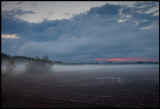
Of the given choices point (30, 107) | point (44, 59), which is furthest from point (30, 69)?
point (30, 107)

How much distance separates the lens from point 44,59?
143875 mm

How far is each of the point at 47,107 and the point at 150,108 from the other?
15.4 m

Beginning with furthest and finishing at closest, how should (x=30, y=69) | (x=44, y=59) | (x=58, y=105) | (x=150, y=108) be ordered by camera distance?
(x=44, y=59) < (x=30, y=69) < (x=58, y=105) < (x=150, y=108)

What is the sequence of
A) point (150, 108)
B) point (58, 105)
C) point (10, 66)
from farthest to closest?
point (10, 66), point (58, 105), point (150, 108)

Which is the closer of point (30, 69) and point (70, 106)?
point (70, 106)

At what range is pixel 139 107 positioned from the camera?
23.8m

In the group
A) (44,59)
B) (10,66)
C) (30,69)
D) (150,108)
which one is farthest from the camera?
(44,59)

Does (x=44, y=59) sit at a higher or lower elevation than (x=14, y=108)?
higher

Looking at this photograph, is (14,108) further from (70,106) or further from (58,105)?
(70,106)

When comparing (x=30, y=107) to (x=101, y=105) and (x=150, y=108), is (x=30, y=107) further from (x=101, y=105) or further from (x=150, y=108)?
(x=150, y=108)

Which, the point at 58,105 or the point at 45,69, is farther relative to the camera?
the point at 45,69

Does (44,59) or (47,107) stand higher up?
(44,59)

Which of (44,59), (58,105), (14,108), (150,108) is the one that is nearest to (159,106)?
(150,108)

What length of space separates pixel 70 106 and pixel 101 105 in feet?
16.3
